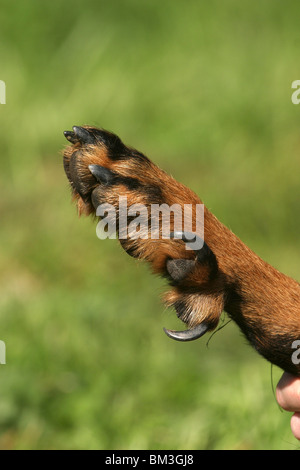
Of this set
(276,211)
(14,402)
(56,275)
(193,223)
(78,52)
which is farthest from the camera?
(78,52)

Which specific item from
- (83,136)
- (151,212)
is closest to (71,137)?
(83,136)

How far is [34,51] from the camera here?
8.65 meters

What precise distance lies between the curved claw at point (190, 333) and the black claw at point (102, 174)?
1.87 ft

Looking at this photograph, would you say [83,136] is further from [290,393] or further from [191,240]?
[290,393]

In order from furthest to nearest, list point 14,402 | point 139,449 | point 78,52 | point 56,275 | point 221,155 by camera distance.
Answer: point 78,52 < point 221,155 < point 56,275 < point 14,402 < point 139,449

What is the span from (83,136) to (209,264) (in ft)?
2.21

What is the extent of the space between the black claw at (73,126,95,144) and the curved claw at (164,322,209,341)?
2.46ft

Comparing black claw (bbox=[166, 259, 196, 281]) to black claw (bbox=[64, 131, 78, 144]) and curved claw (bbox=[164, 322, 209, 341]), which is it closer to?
curved claw (bbox=[164, 322, 209, 341])

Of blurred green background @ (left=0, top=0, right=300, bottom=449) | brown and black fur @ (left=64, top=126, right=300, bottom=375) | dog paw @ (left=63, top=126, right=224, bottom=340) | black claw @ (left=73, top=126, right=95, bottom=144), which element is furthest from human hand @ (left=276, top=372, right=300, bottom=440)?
black claw @ (left=73, top=126, right=95, bottom=144)

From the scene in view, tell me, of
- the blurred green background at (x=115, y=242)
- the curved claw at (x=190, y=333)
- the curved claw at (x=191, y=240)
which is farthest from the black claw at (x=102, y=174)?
the blurred green background at (x=115, y=242)

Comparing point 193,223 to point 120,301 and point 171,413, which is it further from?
point 120,301

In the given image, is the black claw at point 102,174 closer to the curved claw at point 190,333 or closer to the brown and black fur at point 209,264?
the brown and black fur at point 209,264

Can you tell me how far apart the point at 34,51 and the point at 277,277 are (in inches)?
250

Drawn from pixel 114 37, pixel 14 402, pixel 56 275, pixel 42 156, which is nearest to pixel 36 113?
pixel 42 156
